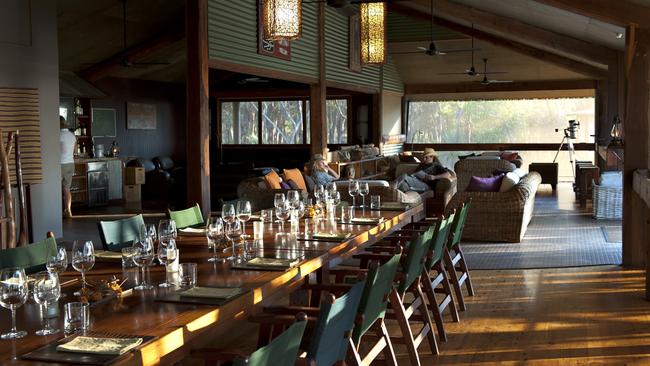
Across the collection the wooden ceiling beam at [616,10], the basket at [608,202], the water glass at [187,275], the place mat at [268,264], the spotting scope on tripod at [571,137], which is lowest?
the basket at [608,202]

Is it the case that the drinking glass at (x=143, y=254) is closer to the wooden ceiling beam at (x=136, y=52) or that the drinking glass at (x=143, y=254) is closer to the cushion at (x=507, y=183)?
the cushion at (x=507, y=183)

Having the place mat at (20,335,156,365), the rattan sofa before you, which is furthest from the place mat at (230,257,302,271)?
the rattan sofa

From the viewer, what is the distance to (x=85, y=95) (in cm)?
1505

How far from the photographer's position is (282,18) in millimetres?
6422

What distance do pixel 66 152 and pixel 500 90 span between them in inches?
458

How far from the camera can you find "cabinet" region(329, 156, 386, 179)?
14.2m

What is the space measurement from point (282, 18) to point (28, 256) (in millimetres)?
3279

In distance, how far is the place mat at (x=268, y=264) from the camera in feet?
12.2

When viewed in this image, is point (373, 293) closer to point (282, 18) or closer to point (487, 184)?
point (282, 18)

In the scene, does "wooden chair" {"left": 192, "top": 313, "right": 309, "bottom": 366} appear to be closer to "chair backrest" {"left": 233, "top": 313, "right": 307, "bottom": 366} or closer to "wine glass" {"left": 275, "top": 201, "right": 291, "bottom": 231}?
"chair backrest" {"left": 233, "top": 313, "right": 307, "bottom": 366}

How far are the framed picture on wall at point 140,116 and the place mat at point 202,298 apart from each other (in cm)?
1476

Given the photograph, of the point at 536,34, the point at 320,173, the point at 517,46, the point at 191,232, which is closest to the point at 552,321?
the point at 191,232

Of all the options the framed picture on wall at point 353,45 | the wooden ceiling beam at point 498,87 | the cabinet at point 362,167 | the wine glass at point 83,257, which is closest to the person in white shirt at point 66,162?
the cabinet at point 362,167

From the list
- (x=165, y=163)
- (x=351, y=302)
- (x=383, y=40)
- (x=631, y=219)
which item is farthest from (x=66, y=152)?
(x=351, y=302)
